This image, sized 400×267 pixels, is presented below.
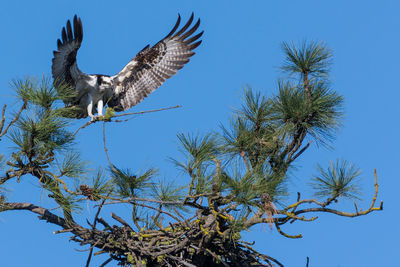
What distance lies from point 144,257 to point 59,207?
2.72 ft

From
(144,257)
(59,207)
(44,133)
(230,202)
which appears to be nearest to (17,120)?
(44,133)

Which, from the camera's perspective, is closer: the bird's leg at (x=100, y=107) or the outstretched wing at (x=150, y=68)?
the bird's leg at (x=100, y=107)

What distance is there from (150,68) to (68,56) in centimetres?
141

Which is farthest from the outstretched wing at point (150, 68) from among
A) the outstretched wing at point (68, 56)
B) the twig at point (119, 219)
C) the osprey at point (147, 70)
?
the twig at point (119, 219)

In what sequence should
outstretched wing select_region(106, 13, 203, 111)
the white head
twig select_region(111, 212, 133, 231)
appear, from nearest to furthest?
twig select_region(111, 212, 133, 231) < the white head < outstretched wing select_region(106, 13, 203, 111)

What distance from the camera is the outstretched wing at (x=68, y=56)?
22.6 feet

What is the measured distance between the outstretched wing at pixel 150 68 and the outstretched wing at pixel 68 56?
2.77 ft

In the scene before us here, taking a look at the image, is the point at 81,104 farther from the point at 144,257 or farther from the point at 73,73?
the point at 144,257

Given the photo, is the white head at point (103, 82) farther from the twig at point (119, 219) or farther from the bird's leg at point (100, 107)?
the twig at point (119, 219)

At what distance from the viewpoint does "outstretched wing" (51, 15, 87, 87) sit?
22.6 ft

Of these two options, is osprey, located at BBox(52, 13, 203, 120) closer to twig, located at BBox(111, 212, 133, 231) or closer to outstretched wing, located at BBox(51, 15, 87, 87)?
outstretched wing, located at BBox(51, 15, 87, 87)

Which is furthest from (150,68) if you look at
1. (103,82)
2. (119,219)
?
(119,219)

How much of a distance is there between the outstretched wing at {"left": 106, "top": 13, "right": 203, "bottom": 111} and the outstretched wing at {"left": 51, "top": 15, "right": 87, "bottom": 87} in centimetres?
85

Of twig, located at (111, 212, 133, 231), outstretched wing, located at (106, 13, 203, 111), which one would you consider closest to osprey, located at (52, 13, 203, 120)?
outstretched wing, located at (106, 13, 203, 111)
